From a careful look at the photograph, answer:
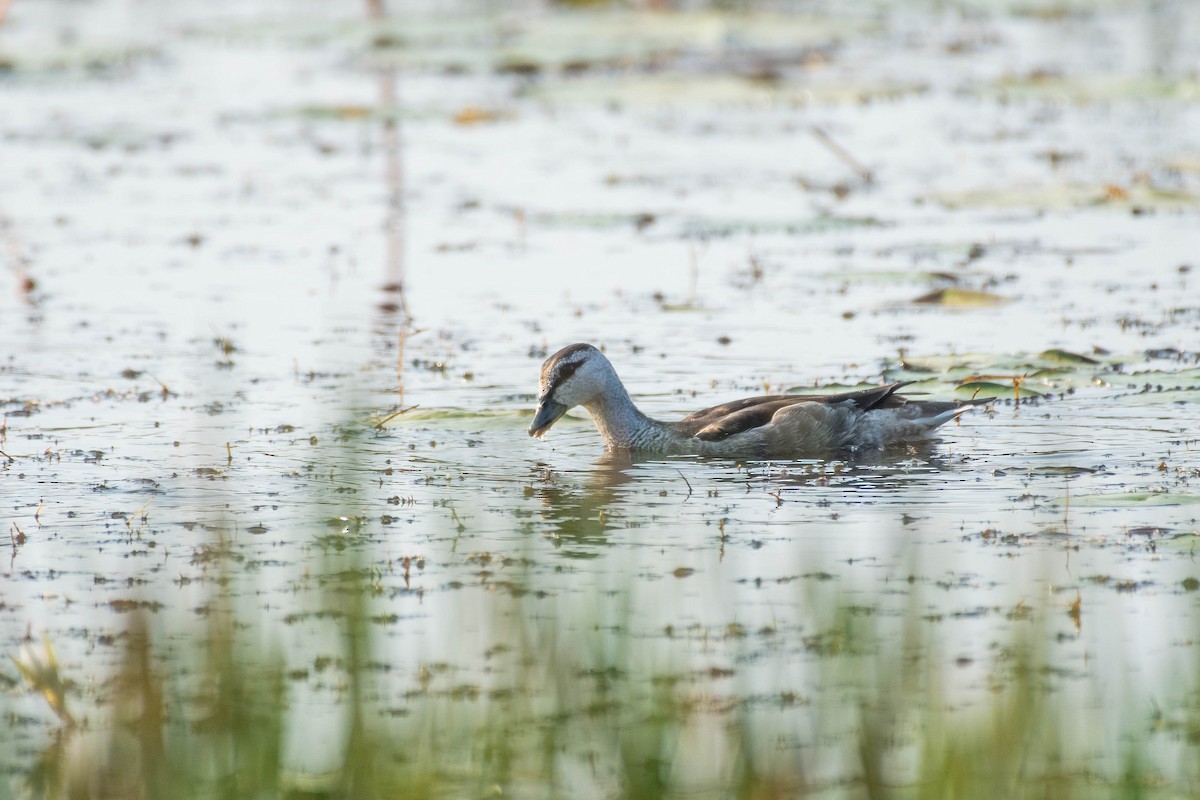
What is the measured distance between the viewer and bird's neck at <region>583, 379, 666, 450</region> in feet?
32.6

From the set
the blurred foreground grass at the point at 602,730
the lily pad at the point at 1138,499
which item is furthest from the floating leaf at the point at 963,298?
the blurred foreground grass at the point at 602,730

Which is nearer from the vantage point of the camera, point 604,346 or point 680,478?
point 680,478

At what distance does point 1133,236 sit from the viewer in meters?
15.4

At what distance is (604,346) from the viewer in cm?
1237

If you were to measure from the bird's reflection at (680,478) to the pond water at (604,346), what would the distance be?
0.11 feet

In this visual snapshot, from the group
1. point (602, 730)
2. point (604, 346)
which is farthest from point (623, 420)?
point (602, 730)

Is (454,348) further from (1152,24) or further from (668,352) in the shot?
(1152,24)

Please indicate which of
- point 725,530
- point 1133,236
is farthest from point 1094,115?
point 725,530

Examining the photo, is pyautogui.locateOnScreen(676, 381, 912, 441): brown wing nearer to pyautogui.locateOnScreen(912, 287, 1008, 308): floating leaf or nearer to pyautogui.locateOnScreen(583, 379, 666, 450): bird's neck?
pyautogui.locateOnScreen(583, 379, 666, 450): bird's neck

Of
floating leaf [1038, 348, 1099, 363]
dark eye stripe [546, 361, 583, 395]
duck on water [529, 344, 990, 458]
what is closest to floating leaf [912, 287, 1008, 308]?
floating leaf [1038, 348, 1099, 363]

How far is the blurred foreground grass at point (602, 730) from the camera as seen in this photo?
16.7 ft

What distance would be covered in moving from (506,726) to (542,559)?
7.28 feet

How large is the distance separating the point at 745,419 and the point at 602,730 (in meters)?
4.05

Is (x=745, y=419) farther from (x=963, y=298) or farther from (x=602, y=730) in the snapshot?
(x=602, y=730)
